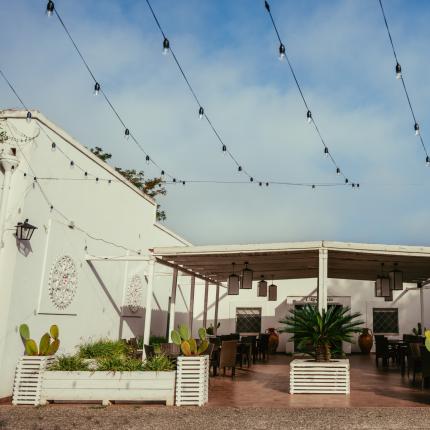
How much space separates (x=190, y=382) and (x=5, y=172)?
434cm

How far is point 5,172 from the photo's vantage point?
7.97m

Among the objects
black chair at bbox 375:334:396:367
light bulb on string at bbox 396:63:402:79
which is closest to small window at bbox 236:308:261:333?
black chair at bbox 375:334:396:367

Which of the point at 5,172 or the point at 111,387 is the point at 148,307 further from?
the point at 5,172

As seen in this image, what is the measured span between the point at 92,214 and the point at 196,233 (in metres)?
8.35

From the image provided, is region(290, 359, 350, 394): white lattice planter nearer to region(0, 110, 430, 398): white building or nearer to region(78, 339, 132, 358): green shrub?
region(0, 110, 430, 398): white building

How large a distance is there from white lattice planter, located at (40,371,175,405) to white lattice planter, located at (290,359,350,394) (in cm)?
201

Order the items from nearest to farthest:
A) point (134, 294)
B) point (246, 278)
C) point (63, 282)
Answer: point (63, 282) → point (246, 278) → point (134, 294)

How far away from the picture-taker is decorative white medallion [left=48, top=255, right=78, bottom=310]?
9.11 m

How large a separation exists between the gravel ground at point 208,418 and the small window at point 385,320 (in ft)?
37.1

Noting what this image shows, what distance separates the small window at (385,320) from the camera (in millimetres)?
17031

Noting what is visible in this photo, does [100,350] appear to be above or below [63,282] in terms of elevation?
below

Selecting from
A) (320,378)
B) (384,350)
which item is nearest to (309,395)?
(320,378)

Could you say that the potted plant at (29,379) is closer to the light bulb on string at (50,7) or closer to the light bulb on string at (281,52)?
the light bulb on string at (50,7)

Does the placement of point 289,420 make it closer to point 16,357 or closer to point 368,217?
point 16,357
